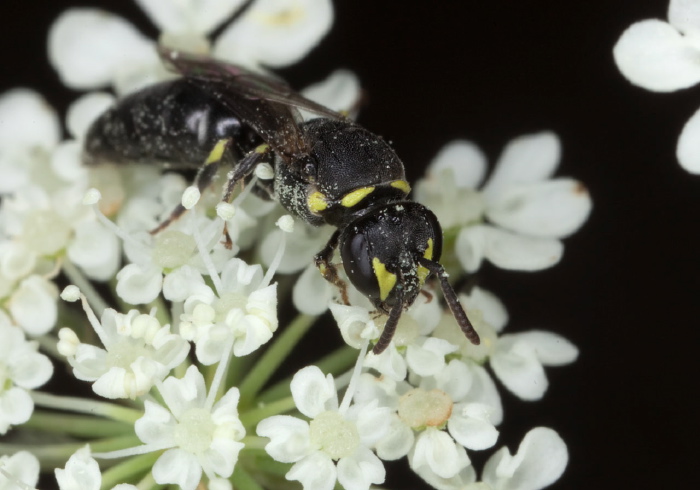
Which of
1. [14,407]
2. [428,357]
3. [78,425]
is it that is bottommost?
[78,425]

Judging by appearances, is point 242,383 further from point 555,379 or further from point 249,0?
point 249,0

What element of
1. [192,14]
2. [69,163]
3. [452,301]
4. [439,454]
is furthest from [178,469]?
[192,14]

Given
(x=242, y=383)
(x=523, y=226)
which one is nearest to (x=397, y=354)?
(x=242, y=383)

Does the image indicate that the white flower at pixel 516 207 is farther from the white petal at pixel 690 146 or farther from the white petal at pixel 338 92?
the white petal at pixel 690 146

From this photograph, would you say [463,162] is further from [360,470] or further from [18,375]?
[18,375]

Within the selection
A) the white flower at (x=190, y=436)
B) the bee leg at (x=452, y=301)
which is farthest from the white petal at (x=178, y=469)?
the bee leg at (x=452, y=301)

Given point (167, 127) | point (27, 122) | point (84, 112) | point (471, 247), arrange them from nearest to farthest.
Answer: point (167, 127) → point (471, 247) → point (84, 112) → point (27, 122)
